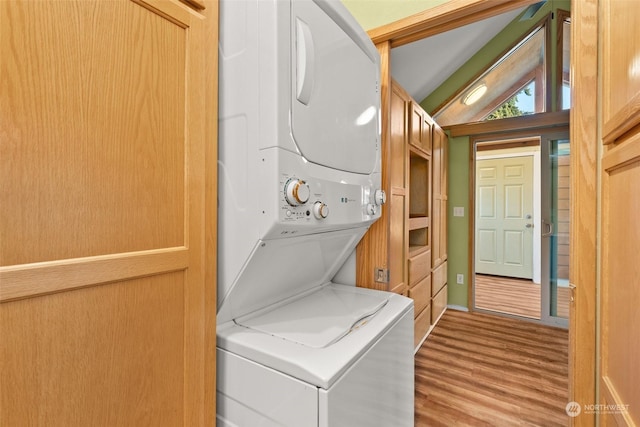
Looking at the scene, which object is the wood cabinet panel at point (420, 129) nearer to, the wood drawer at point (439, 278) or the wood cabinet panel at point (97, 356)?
the wood drawer at point (439, 278)

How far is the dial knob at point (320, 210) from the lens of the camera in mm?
952

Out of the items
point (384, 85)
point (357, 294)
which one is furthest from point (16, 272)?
point (384, 85)

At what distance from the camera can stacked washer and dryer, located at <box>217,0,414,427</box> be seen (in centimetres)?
85

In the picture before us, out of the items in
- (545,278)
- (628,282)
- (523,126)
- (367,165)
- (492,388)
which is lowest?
(492,388)

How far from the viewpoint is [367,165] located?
1.29 meters

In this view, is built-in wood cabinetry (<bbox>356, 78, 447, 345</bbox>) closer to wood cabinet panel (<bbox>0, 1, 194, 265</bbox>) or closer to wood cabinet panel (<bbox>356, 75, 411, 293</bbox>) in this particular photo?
wood cabinet panel (<bbox>356, 75, 411, 293</bbox>)

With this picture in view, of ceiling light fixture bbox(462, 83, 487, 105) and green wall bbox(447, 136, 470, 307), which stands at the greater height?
ceiling light fixture bbox(462, 83, 487, 105)

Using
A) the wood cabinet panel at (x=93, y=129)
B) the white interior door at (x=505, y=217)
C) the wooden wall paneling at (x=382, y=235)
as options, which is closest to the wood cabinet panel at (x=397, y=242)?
the wooden wall paneling at (x=382, y=235)

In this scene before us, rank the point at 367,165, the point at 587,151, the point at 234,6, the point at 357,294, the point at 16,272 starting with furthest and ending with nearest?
the point at 357,294, the point at 367,165, the point at 587,151, the point at 234,6, the point at 16,272

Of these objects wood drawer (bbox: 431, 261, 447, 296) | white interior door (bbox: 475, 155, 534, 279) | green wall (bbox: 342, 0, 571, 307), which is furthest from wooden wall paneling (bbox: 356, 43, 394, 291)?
white interior door (bbox: 475, 155, 534, 279)

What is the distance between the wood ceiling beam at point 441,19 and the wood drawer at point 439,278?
7.50 ft

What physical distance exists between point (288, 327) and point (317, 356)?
→ 0.23 meters

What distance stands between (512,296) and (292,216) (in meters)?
4.57

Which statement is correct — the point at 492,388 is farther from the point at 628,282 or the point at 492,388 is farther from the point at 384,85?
the point at 384,85
